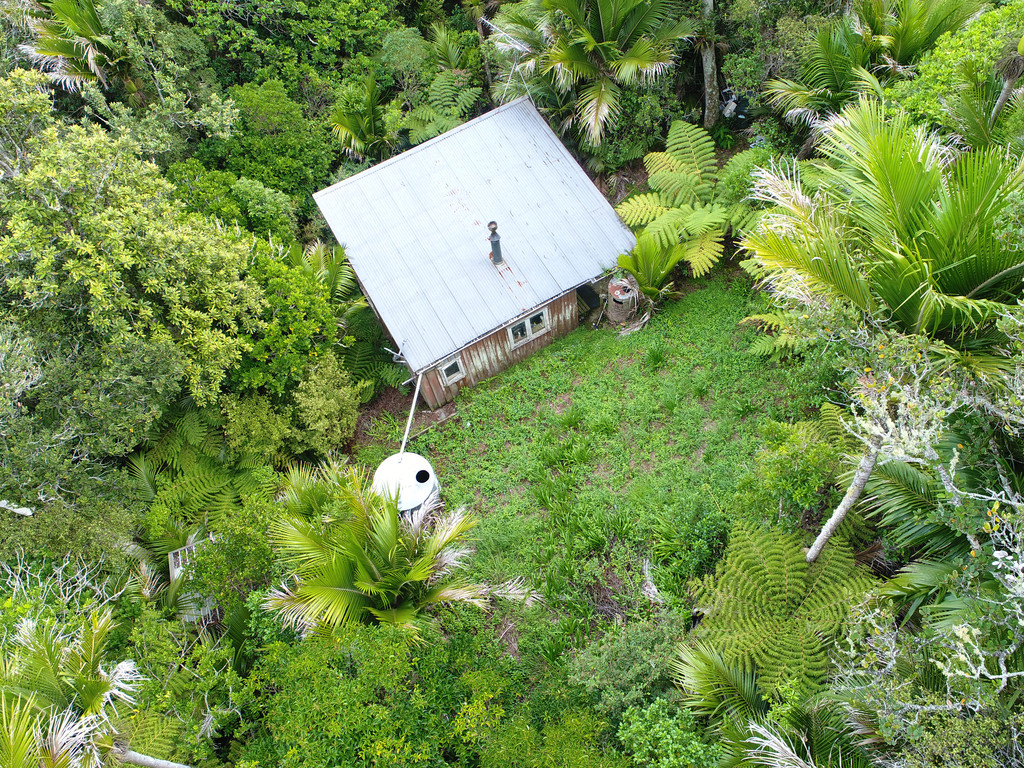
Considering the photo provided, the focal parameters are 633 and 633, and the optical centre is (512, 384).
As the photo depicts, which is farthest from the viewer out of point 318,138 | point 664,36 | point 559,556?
point 318,138

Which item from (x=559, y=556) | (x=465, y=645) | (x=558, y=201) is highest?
(x=558, y=201)

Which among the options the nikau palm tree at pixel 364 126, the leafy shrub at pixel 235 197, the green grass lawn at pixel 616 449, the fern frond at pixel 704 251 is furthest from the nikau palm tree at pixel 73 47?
the fern frond at pixel 704 251

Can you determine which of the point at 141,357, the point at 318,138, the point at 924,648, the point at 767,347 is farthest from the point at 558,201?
the point at 924,648

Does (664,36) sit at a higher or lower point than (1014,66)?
higher

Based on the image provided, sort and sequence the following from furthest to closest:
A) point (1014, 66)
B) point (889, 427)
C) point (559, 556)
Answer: point (559, 556), point (1014, 66), point (889, 427)

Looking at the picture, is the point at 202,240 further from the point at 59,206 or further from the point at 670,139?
the point at 670,139

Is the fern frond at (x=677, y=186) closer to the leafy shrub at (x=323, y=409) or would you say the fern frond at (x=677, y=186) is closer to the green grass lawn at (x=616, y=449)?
the green grass lawn at (x=616, y=449)

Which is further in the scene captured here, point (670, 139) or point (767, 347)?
point (670, 139)

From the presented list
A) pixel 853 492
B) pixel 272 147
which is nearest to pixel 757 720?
pixel 853 492
